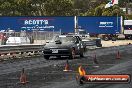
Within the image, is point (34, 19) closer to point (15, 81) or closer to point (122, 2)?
point (15, 81)

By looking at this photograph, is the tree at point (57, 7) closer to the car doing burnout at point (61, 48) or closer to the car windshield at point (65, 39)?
the car windshield at point (65, 39)

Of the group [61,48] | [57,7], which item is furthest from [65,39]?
[57,7]

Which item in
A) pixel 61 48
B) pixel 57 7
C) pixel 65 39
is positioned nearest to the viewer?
pixel 61 48

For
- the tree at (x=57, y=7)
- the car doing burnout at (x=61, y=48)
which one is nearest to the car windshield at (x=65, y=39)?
the car doing burnout at (x=61, y=48)

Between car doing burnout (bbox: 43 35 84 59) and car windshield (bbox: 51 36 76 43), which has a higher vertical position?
car windshield (bbox: 51 36 76 43)

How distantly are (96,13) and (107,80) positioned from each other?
108m

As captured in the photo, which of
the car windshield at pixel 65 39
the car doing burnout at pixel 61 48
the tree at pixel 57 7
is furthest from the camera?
the tree at pixel 57 7

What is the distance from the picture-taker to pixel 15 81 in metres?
16.2

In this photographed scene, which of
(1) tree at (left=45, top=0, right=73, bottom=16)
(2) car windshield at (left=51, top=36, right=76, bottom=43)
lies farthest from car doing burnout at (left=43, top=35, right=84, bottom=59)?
(1) tree at (left=45, top=0, right=73, bottom=16)

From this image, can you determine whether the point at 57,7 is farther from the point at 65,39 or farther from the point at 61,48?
the point at 61,48

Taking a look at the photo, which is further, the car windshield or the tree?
the tree

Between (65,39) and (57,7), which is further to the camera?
(57,7)

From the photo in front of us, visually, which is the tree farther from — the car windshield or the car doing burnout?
the car doing burnout

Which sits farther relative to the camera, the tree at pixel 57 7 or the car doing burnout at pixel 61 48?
the tree at pixel 57 7
